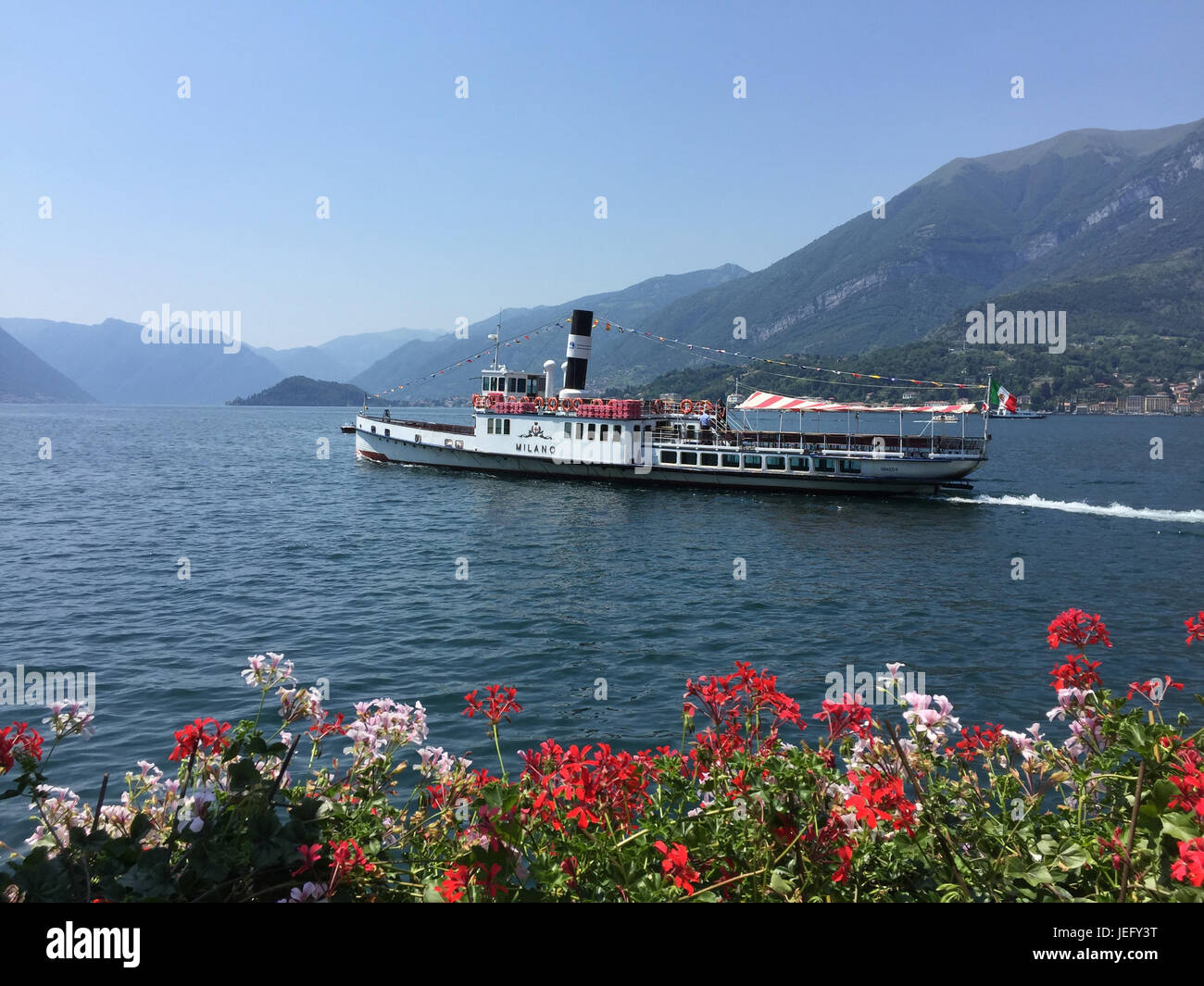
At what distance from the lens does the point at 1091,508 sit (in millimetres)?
42875

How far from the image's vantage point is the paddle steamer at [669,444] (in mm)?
46750

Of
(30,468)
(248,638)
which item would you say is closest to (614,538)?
(248,638)

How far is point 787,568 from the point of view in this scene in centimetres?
2889

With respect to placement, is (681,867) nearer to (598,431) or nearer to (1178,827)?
(1178,827)

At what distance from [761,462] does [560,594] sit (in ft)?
92.3

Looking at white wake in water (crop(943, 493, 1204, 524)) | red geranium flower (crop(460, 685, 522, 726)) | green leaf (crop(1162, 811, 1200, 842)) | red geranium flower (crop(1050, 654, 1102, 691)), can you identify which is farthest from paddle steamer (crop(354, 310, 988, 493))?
green leaf (crop(1162, 811, 1200, 842))

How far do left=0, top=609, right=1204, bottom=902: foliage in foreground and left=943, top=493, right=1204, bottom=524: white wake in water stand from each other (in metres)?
44.1

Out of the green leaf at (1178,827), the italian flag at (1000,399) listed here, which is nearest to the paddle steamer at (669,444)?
the italian flag at (1000,399)

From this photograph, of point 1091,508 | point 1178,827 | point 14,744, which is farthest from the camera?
point 1091,508

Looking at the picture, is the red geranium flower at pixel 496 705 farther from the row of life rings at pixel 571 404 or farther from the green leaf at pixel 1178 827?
the row of life rings at pixel 571 404

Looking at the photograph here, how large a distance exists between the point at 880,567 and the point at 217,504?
37.8 meters

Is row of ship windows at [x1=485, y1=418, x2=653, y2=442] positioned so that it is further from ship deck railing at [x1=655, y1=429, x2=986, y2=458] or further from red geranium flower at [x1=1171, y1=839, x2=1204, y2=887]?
red geranium flower at [x1=1171, y1=839, x2=1204, y2=887]

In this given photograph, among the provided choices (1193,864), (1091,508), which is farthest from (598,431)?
(1193,864)
